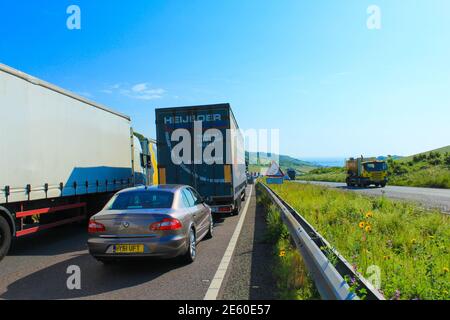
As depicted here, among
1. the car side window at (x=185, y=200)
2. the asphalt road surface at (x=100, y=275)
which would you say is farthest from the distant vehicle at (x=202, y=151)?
the car side window at (x=185, y=200)

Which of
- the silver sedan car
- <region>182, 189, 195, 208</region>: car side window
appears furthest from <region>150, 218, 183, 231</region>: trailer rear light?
<region>182, 189, 195, 208</region>: car side window

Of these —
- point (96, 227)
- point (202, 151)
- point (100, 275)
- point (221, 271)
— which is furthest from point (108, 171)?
point (221, 271)

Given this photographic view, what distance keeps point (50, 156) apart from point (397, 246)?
8121 millimetres

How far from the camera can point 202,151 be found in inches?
503

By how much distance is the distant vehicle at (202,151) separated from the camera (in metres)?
12.7

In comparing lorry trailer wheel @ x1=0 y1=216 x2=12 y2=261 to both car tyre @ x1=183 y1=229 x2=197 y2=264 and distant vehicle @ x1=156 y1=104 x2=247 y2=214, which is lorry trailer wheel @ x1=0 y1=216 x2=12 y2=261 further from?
distant vehicle @ x1=156 y1=104 x2=247 y2=214

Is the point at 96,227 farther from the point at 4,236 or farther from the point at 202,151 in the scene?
the point at 202,151

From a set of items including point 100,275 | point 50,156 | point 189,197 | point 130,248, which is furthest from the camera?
point 50,156
